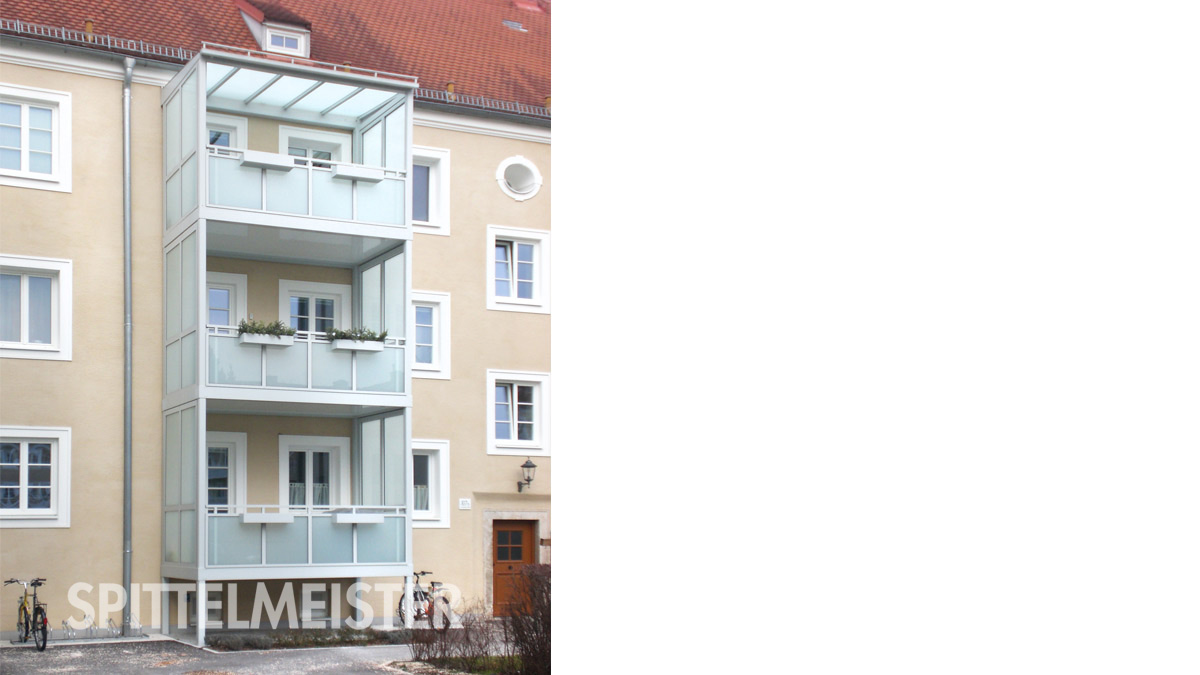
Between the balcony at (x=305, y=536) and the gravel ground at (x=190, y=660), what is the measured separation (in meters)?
0.35

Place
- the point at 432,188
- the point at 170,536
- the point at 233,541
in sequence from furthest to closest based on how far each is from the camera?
the point at 432,188, the point at 233,541, the point at 170,536

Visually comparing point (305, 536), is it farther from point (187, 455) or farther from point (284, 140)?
point (284, 140)

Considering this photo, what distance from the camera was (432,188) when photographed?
4.97 metres

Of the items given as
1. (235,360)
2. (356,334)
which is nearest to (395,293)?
(356,334)

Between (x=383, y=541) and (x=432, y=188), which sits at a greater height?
(x=432, y=188)

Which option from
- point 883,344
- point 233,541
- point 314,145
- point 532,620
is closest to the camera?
point 883,344

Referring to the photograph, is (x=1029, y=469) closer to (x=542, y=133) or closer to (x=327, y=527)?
(x=327, y=527)

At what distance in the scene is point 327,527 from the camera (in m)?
4.21

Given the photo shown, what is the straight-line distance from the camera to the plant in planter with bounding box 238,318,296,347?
4.09 m

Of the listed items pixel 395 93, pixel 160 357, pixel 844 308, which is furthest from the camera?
pixel 395 93

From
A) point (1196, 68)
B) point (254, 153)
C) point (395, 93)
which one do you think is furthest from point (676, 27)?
point (395, 93)

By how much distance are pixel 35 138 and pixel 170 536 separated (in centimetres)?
134

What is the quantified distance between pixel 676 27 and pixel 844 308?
730mm

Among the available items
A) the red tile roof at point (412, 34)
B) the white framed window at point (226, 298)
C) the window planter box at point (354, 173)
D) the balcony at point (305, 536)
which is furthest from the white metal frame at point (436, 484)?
the red tile roof at point (412, 34)
